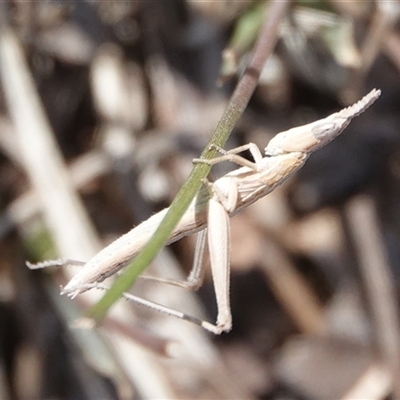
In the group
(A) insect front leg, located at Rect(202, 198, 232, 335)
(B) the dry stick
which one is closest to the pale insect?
(A) insect front leg, located at Rect(202, 198, 232, 335)

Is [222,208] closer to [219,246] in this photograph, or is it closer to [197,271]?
[219,246]

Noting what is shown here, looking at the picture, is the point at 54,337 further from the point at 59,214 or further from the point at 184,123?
the point at 184,123

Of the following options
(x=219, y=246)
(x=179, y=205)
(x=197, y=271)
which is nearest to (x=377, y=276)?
(x=197, y=271)

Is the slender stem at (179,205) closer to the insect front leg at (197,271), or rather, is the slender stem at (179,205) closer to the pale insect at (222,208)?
the pale insect at (222,208)

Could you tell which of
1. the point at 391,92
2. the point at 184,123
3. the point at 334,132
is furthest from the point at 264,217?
the point at 334,132

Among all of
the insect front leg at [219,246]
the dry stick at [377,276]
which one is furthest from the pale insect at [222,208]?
the dry stick at [377,276]

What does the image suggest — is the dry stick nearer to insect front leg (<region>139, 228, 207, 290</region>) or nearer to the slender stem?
insect front leg (<region>139, 228, 207, 290</region>)
